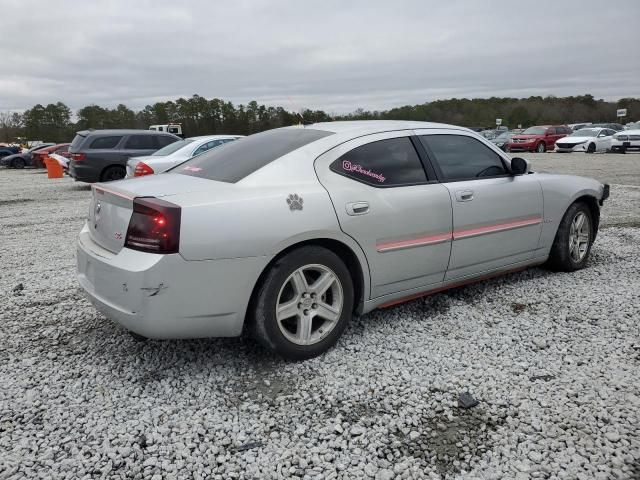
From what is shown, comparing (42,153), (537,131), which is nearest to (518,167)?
(537,131)

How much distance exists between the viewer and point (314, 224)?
315cm

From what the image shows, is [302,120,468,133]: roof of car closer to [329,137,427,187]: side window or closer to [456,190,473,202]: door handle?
[329,137,427,187]: side window

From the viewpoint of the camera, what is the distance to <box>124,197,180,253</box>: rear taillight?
278 centimetres

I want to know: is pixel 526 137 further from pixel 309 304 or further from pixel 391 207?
pixel 309 304

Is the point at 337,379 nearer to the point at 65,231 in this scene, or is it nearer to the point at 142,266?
the point at 142,266

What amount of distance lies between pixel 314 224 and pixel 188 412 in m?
1.28

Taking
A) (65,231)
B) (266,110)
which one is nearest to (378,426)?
(65,231)

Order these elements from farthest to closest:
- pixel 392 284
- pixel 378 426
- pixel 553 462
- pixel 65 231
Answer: pixel 65 231
pixel 392 284
pixel 378 426
pixel 553 462

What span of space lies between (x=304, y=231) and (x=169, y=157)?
778 cm

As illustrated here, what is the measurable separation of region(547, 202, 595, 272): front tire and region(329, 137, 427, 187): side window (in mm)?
1891

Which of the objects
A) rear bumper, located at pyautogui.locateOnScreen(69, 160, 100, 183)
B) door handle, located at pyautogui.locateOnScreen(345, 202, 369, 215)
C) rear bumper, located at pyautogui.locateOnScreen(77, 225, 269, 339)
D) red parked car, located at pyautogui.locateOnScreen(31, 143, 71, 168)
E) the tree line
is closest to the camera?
rear bumper, located at pyautogui.locateOnScreen(77, 225, 269, 339)

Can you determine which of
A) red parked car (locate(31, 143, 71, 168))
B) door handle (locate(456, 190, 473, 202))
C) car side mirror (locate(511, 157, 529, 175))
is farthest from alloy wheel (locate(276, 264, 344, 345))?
red parked car (locate(31, 143, 71, 168))

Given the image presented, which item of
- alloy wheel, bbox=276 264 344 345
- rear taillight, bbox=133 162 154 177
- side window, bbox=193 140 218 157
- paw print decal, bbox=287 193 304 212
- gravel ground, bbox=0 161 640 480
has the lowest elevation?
gravel ground, bbox=0 161 640 480

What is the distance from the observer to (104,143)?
13.4 m
